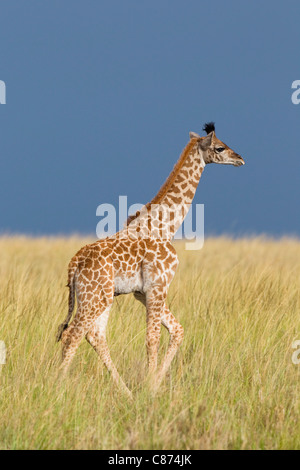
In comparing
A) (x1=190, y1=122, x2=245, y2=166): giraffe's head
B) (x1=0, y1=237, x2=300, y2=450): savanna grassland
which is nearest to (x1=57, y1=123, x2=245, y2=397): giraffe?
(x1=190, y1=122, x2=245, y2=166): giraffe's head

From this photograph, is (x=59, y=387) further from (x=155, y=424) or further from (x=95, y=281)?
(x=155, y=424)

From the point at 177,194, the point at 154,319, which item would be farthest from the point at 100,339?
the point at 177,194

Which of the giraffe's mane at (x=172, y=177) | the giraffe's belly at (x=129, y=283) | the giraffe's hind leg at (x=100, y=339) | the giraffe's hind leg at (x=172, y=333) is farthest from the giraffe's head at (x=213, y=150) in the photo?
the giraffe's hind leg at (x=100, y=339)

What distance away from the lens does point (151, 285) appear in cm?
604

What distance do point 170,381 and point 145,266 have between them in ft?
3.44

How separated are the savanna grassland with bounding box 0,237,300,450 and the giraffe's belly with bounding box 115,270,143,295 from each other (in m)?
0.67

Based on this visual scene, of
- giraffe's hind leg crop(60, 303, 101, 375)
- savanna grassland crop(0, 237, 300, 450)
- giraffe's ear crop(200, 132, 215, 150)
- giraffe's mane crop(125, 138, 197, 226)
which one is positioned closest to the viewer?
savanna grassland crop(0, 237, 300, 450)

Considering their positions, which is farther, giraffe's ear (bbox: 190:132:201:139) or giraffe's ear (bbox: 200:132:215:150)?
giraffe's ear (bbox: 190:132:201:139)

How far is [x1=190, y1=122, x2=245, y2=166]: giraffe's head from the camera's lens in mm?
6289

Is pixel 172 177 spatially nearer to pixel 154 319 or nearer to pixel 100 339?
pixel 154 319

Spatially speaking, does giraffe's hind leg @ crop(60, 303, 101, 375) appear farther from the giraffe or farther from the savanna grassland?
the savanna grassland

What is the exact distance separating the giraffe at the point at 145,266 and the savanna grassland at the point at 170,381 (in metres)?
0.25

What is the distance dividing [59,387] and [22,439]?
0.86 meters

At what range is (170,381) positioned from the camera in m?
5.54
